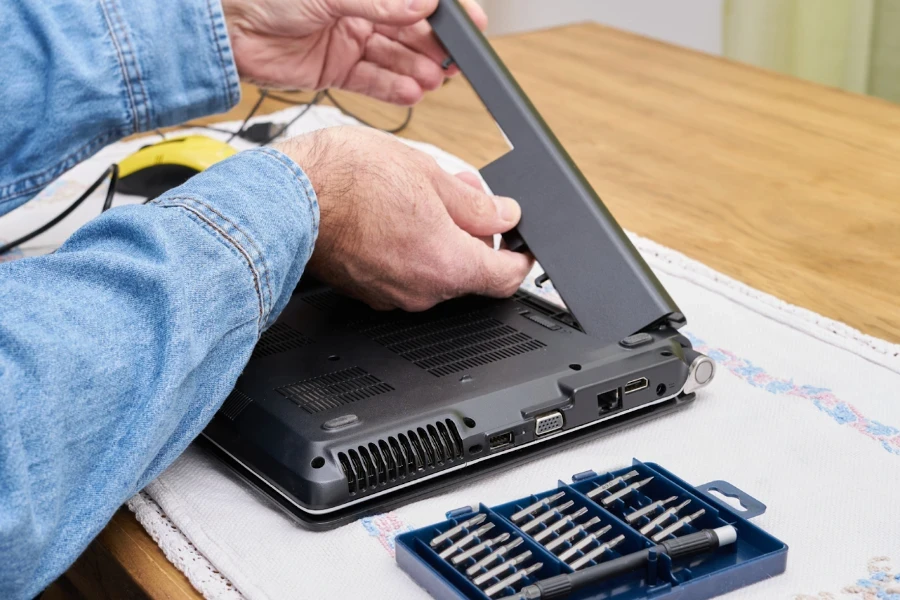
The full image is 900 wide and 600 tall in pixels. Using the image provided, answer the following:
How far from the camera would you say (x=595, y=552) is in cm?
51

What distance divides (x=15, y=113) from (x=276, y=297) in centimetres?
36

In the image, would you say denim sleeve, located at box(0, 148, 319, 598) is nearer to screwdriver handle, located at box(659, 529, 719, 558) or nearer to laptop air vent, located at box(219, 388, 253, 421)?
laptop air vent, located at box(219, 388, 253, 421)

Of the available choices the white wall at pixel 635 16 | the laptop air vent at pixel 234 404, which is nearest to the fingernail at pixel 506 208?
the laptop air vent at pixel 234 404

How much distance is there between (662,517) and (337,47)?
0.70 m

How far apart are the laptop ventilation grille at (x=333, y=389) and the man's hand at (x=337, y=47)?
409 millimetres

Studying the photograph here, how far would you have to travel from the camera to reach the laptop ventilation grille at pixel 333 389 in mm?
606

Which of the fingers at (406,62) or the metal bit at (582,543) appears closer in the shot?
the metal bit at (582,543)

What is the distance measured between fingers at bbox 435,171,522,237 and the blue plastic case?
0.24m

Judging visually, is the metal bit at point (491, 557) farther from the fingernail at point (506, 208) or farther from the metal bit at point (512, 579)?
the fingernail at point (506, 208)

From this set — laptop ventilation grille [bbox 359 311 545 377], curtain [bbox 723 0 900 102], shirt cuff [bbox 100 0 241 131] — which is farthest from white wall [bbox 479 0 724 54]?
laptop ventilation grille [bbox 359 311 545 377]

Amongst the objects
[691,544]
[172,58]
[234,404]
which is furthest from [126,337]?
[172,58]

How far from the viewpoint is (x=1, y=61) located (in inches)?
32.2

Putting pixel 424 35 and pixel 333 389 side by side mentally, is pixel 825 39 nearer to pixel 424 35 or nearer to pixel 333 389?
pixel 424 35

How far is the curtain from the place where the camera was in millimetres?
1885
